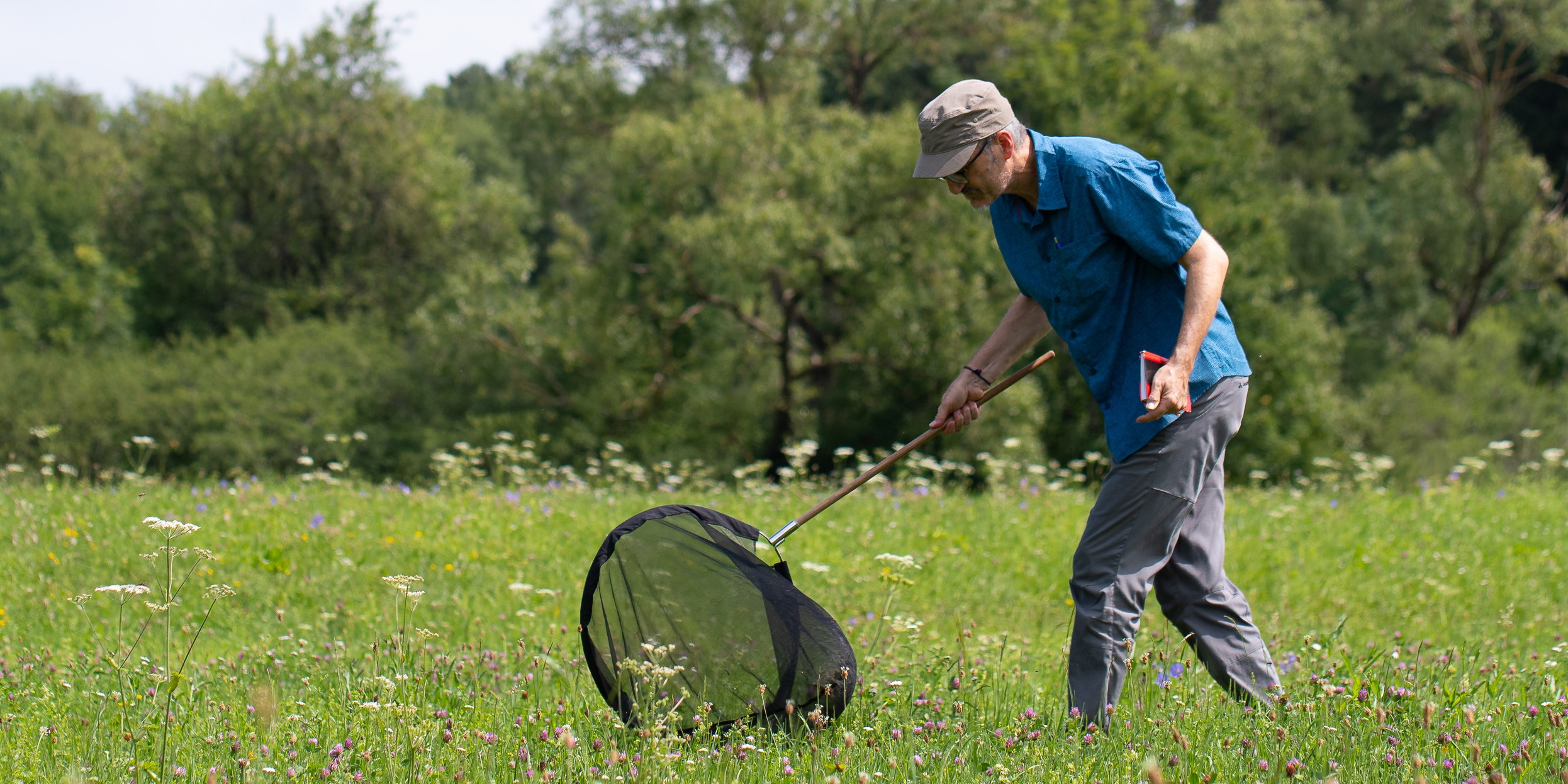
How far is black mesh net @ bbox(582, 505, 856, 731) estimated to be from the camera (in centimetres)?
292

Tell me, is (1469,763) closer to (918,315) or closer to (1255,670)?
(1255,670)

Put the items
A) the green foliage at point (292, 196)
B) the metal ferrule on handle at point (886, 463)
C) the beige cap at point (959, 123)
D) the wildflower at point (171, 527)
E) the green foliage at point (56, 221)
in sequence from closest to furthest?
the wildflower at point (171, 527)
the beige cap at point (959, 123)
the metal ferrule on handle at point (886, 463)
the green foliage at point (292, 196)
the green foliage at point (56, 221)

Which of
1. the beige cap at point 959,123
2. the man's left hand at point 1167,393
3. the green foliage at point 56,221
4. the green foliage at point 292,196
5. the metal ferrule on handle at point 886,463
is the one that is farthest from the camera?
the green foliage at point 56,221

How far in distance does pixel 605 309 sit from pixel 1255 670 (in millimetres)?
17352

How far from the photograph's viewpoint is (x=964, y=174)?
301 cm

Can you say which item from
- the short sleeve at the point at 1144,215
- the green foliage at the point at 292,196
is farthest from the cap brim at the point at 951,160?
the green foliage at the point at 292,196

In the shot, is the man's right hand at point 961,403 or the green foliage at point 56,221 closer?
the man's right hand at point 961,403

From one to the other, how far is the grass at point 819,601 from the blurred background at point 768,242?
11312mm

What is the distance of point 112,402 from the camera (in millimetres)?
23328

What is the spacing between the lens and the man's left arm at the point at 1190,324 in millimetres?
2768

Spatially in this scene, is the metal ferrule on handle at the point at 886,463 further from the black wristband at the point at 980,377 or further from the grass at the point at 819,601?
the grass at the point at 819,601

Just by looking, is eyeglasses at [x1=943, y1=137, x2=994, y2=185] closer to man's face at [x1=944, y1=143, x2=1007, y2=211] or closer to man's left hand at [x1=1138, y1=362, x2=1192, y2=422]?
man's face at [x1=944, y1=143, x2=1007, y2=211]

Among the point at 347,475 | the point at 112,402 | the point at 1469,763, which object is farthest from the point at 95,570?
the point at 112,402

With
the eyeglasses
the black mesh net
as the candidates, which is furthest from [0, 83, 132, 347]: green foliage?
the eyeglasses
